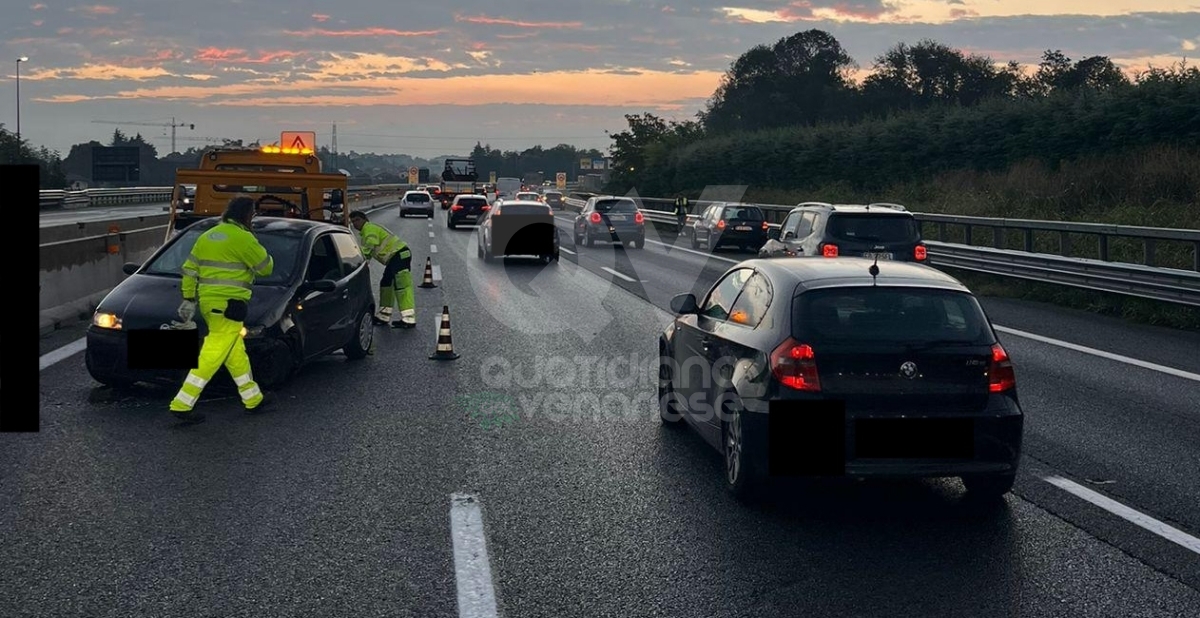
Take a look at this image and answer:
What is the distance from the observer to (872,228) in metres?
19.0

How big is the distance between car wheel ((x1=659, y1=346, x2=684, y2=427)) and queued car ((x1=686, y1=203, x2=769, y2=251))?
82.4 feet

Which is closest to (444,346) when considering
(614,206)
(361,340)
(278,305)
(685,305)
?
(361,340)

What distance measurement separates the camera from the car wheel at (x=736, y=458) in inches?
279

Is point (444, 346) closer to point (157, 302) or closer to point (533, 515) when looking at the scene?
point (157, 302)

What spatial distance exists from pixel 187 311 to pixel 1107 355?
9.44 meters

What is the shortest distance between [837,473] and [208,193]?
17.0 meters

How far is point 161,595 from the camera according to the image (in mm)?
5477

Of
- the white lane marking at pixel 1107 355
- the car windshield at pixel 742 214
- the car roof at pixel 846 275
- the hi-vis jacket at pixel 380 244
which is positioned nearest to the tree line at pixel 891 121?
the car windshield at pixel 742 214

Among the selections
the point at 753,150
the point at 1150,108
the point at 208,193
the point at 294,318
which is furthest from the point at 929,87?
the point at 294,318

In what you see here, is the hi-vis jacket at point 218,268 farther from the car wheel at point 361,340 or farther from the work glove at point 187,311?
the car wheel at point 361,340

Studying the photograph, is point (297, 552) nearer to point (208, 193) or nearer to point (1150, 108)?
point (208, 193)

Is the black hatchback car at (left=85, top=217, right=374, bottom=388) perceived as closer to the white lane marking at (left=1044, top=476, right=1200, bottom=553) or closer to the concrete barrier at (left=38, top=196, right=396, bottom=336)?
the concrete barrier at (left=38, top=196, right=396, bottom=336)

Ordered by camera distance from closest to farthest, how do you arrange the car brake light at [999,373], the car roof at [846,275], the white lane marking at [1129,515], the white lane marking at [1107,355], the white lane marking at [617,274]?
the white lane marking at [1129,515] → the car brake light at [999,373] → the car roof at [846,275] → the white lane marking at [1107,355] → the white lane marking at [617,274]

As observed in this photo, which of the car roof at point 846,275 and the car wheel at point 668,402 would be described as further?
the car wheel at point 668,402
